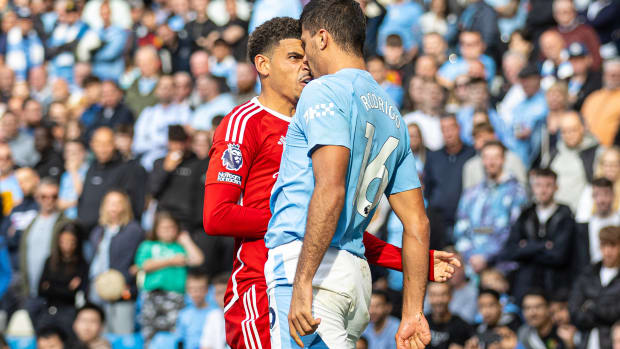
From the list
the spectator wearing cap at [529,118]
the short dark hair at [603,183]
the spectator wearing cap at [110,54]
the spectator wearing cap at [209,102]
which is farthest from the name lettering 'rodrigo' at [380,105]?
the spectator wearing cap at [110,54]

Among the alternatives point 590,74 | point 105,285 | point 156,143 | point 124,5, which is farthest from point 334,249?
point 124,5

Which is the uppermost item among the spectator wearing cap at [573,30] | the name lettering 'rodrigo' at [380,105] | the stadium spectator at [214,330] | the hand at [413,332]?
the spectator wearing cap at [573,30]

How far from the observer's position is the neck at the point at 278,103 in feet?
17.2

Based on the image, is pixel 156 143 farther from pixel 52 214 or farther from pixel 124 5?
pixel 124 5

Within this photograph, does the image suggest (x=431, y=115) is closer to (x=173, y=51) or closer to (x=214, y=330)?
(x=214, y=330)

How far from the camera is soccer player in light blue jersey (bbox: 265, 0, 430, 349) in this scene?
420 centimetres

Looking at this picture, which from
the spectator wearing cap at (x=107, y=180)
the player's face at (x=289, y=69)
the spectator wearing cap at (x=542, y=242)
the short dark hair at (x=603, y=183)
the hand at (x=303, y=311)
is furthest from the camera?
the spectator wearing cap at (x=107, y=180)

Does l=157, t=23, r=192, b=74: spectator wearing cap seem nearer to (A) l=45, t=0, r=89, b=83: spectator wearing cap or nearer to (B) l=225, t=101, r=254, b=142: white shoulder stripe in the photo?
(A) l=45, t=0, r=89, b=83: spectator wearing cap

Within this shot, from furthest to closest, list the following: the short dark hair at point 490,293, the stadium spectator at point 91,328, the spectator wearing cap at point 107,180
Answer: the spectator wearing cap at point 107,180
the stadium spectator at point 91,328
the short dark hair at point 490,293

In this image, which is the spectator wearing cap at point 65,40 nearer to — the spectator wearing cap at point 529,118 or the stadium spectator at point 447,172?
the stadium spectator at point 447,172

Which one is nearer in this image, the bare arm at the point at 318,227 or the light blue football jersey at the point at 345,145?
the bare arm at the point at 318,227

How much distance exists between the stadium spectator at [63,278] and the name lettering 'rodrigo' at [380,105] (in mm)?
8032

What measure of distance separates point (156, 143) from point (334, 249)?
1055cm

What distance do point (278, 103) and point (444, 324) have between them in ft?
17.9
